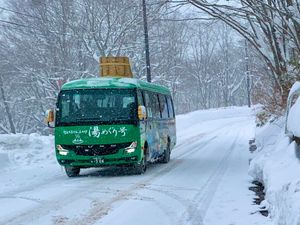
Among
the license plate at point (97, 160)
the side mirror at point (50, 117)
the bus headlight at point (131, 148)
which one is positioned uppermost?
the side mirror at point (50, 117)

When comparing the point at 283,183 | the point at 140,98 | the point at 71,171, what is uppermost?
the point at 140,98

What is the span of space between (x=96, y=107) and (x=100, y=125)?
54 centimetres

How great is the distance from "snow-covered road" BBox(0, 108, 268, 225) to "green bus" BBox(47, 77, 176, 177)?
520mm

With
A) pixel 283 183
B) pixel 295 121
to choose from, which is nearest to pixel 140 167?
pixel 295 121

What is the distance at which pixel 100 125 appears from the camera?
548 inches

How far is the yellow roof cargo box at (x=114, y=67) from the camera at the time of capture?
1947 centimetres

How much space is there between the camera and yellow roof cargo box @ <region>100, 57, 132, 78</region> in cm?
1947

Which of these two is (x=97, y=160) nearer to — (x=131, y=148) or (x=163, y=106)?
(x=131, y=148)

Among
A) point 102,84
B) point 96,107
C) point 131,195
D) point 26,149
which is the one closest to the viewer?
point 131,195

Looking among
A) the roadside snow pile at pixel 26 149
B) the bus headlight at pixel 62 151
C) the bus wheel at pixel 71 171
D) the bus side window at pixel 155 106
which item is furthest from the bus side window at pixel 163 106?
the bus headlight at pixel 62 151

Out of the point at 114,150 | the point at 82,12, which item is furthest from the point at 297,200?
the point at 82,12

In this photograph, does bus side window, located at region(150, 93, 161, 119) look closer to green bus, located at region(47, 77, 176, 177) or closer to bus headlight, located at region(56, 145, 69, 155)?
green bus, located at region(47, 77, 176, 177)

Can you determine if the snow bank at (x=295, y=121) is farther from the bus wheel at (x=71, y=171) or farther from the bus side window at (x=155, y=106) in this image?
the bus side window at (x=155, y=106)

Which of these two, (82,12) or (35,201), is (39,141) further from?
(82,12)
